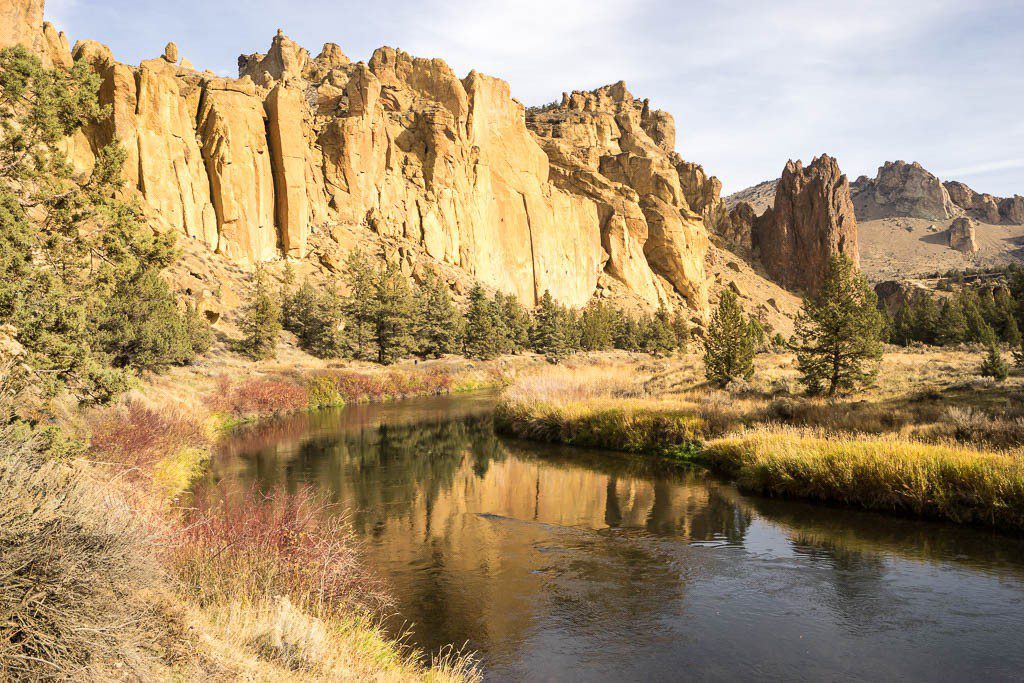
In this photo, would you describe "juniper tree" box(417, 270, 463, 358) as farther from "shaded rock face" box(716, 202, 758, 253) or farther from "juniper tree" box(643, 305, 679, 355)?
"shaded rock face" box(716, 202, 758, 253)

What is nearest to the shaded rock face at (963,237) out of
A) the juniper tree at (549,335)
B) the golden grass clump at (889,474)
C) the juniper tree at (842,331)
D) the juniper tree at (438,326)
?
the juniper tree at (549,335)

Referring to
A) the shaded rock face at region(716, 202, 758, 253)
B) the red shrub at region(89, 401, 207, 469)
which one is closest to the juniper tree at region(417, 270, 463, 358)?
the red shrub at region(89, 401, 207, 469)

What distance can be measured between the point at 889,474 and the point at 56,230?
58.3ft

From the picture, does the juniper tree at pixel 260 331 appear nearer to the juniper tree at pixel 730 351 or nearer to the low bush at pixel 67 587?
the juniper tree at pixel 730 351

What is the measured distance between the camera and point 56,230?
34.2 feet

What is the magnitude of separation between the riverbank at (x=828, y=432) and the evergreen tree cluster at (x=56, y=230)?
15729 mm

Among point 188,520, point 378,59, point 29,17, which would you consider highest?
point 378,59

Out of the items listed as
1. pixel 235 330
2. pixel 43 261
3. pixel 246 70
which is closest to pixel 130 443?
pixel 43 261

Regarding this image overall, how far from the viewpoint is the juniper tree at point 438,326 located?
6391 cm

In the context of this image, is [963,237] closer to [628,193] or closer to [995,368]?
[628,193]

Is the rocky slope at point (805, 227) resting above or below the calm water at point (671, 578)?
above

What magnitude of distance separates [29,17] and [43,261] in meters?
57.8

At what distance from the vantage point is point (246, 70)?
14288 cm

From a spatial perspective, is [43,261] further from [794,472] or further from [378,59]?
[378,59]
